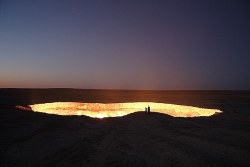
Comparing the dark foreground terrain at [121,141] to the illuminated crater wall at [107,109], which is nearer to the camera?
the dark foreground terrain at [121,141]

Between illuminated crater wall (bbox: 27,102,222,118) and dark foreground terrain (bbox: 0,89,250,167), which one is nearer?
dark foreground terrain (bbox: 0,89,250,167)

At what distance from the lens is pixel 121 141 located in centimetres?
758

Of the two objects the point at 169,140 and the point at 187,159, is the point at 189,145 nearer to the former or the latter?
the point at 169,140

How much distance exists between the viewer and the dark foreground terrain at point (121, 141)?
5.80 m

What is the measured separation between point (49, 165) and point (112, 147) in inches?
81.4

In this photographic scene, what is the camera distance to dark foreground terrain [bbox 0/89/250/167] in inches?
229

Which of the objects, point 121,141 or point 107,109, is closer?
point 121,141

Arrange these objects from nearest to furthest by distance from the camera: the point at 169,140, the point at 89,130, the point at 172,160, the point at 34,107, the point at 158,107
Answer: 1. the point at 172,160
2. the point at 169,140
3. the point at 89,130
4. the point at 34,107
5. the point at 158,107

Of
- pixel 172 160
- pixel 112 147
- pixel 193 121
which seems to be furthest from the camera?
pixel 193 121

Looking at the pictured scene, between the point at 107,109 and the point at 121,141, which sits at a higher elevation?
the point at 107,109

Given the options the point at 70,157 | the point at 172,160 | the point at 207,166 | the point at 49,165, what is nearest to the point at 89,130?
the point at 70,157

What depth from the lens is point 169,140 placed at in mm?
7758

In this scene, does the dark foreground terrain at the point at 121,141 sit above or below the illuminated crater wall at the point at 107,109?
below

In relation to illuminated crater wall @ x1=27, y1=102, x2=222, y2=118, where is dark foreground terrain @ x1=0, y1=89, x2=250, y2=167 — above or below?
below
